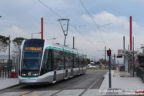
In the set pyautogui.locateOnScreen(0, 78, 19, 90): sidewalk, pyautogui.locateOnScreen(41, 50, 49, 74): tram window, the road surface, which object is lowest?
the road surface

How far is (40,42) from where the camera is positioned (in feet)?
63.4

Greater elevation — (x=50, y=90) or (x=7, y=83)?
(x=7, y=83)

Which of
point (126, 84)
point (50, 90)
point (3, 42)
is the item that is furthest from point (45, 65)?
point (3, 42)

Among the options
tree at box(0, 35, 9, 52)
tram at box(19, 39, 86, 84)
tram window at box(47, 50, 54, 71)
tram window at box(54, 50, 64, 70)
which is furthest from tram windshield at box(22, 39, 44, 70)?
tree at box(0, 35, 9, 52)

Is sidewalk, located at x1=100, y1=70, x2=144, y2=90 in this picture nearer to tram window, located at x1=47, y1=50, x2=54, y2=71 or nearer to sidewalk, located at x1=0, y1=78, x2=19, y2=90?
tram window, located at x1=47, y1=50, x2=54, y2=71

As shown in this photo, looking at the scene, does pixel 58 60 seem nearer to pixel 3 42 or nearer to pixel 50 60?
pixel 50 60

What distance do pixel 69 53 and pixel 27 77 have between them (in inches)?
343

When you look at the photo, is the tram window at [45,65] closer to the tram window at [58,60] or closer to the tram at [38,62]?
the tram at [38,62]

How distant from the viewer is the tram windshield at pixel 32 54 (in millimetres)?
18344

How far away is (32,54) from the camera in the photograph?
18688 millimetres

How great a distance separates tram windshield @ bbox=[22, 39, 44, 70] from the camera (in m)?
18.3

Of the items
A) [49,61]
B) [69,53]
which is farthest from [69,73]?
[49,61]

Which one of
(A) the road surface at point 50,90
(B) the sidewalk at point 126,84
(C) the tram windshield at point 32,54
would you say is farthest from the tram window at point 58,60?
(B) the sidewalk at point 126,84

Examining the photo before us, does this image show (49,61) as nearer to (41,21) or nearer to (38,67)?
(38,67)
